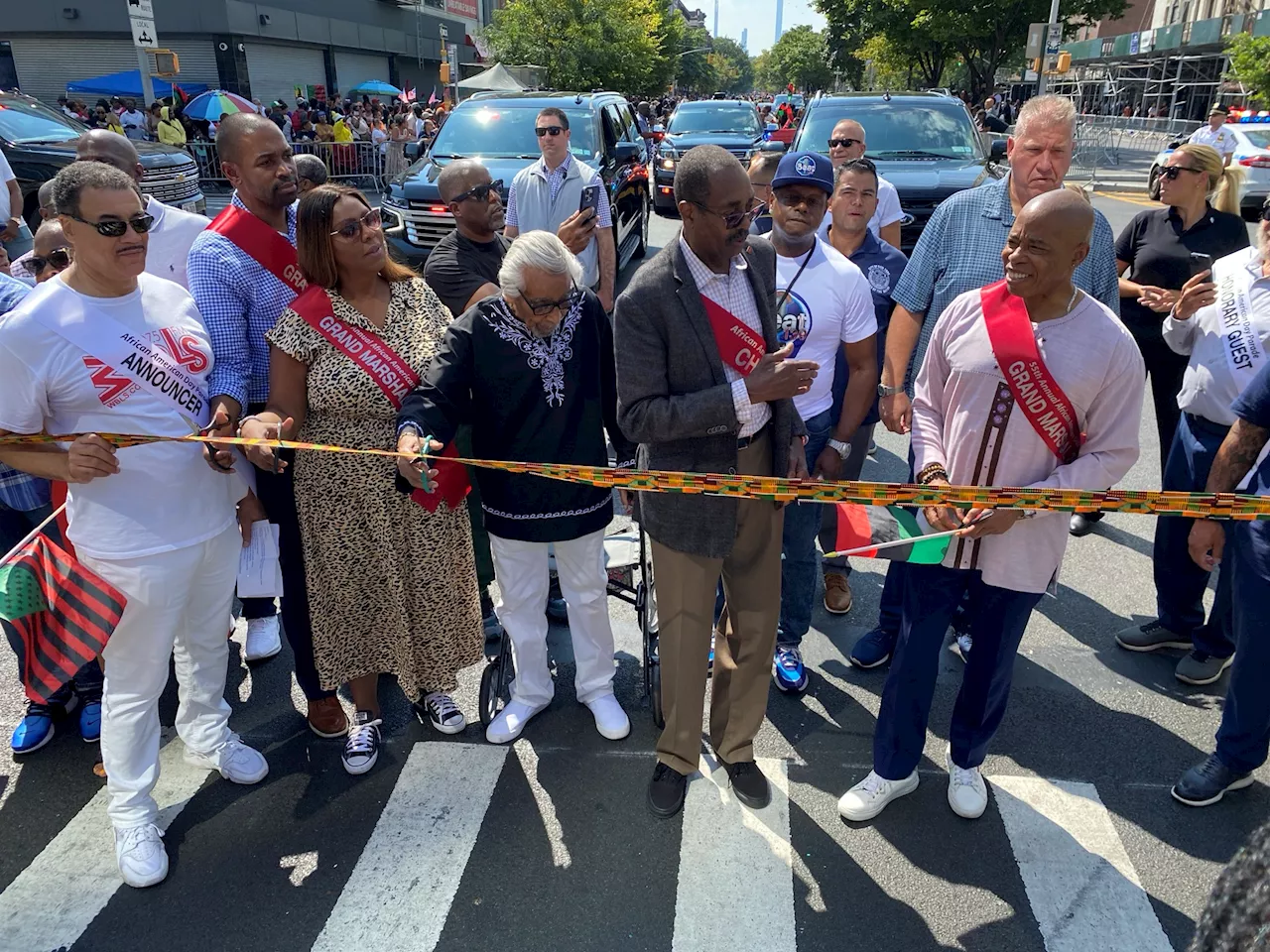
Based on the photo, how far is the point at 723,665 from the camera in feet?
10.7

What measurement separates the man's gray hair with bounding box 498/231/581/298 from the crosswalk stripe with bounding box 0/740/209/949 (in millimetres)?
2290

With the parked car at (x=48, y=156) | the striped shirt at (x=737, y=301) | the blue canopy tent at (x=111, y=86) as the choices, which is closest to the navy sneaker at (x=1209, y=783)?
the striped shirt at (x=737, y=301)

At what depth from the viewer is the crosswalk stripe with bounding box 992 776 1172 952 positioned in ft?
8.78

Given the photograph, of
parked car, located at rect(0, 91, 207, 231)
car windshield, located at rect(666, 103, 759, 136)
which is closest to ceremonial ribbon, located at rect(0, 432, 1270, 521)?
parked car, located at rect(0, 91, 207, 231)

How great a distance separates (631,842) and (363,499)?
158cm

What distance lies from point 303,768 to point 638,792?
1.35 metres

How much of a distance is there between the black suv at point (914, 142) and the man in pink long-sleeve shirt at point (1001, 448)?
713 centimetres

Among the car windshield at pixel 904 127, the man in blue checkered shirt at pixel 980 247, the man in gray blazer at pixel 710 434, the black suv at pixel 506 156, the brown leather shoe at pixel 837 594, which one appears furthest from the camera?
the car windshield at pixel 904 127

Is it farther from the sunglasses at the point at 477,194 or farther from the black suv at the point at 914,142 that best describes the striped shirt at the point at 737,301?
the black suv at the point at 914,142

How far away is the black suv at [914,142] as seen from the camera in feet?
30.8

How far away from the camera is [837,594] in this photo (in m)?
4.62

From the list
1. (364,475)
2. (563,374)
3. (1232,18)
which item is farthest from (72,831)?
(1232,18)

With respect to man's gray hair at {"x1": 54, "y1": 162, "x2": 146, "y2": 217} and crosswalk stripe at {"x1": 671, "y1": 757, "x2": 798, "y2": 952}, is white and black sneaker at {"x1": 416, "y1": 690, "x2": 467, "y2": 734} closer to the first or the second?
crosswalk stripe at {"x1": 671, "y1": 757, "x2": 798, "y2": 952}

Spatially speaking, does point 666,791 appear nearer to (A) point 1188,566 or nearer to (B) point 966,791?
(B) point 966,791
